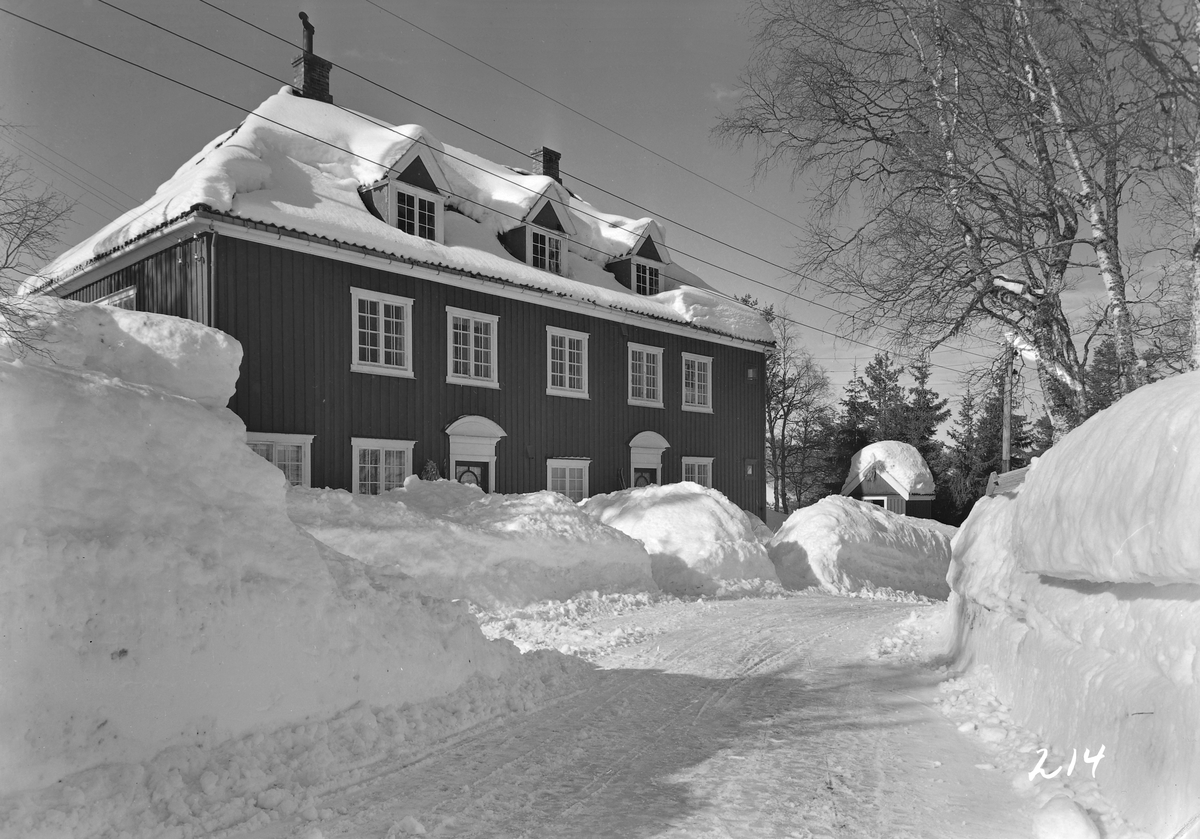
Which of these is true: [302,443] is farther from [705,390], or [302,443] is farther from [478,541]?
[705,390]

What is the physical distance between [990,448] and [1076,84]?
1070 inches

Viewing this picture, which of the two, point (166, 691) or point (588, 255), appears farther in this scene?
point (588, 255)

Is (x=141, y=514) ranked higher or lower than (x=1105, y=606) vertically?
higher

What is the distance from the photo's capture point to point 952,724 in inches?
246

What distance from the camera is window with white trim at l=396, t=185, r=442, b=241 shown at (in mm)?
17375

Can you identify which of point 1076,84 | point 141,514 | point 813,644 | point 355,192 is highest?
point 355,192

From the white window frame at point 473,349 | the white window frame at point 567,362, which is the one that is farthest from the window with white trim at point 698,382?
the white window frame at point 473,349

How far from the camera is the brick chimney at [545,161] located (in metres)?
25.3

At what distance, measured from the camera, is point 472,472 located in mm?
17484

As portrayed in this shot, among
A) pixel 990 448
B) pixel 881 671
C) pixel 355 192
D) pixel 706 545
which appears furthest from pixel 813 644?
pixel 990 448

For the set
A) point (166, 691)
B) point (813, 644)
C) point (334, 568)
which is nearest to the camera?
point (166, 691)

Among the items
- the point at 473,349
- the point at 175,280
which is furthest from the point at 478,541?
the point at 175,280

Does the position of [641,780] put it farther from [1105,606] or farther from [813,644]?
[813,644]

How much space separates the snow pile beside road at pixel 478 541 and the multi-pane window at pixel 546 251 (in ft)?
26.6
